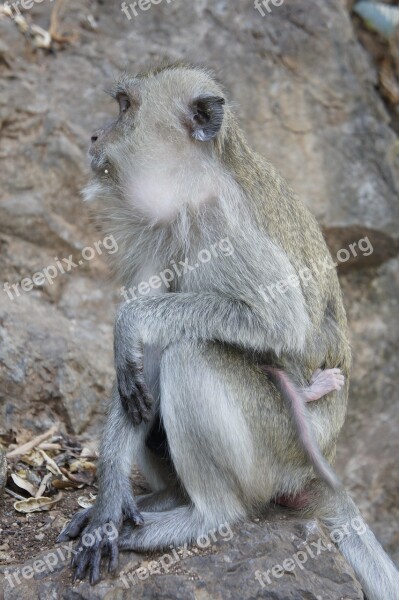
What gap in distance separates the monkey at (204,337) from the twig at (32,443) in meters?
1.27

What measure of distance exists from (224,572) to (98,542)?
722mm

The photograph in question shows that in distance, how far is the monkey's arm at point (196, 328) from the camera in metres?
4.72

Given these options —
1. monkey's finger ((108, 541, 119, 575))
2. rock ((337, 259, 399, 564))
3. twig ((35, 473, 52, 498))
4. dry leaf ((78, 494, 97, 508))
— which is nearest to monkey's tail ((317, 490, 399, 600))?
monkey's finger ((108, 541, 119, 575))

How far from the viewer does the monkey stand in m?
4.64

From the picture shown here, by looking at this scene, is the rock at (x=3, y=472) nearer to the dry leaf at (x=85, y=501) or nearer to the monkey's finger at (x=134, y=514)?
the dry leaf at (x=85, y=501)

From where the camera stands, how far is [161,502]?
5.14 m

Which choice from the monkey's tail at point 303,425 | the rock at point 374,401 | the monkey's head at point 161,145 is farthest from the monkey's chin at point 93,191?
the rock at point 374,401

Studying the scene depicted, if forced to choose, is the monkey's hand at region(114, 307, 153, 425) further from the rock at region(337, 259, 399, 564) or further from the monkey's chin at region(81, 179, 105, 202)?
the rock at region(337, 259, 399, 564)

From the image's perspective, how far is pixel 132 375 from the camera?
15.7ft

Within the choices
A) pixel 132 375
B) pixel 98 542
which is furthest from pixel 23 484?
pixel 132 375

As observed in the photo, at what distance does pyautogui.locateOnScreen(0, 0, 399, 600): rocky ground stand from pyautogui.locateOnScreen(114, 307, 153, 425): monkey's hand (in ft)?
8.74

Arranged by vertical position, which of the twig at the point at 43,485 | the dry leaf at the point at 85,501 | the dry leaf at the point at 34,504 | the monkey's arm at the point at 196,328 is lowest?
the dry leaf at the point at 85,501

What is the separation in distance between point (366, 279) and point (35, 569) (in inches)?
244

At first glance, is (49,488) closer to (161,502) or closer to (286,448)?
(161,502)
